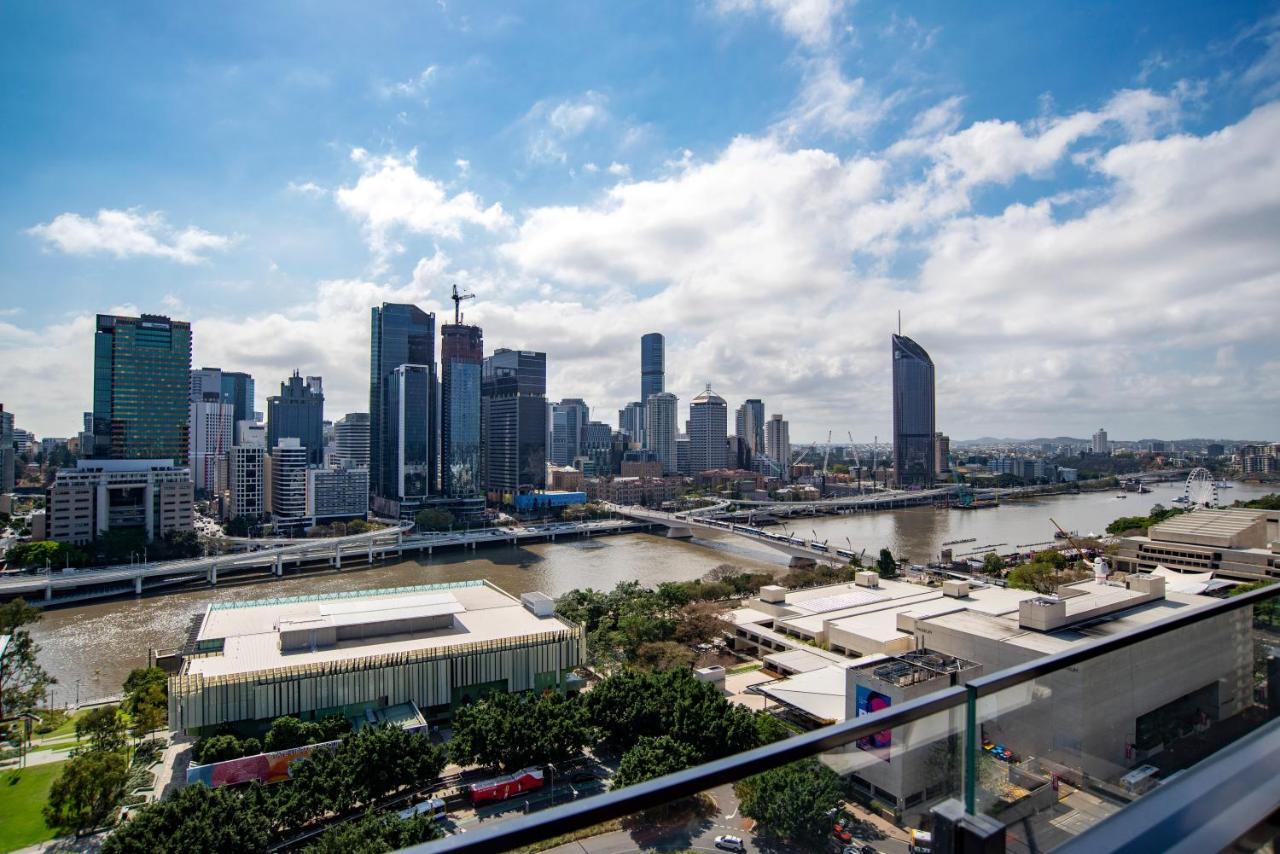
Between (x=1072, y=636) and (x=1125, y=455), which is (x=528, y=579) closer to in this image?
(x=1072, y=636)

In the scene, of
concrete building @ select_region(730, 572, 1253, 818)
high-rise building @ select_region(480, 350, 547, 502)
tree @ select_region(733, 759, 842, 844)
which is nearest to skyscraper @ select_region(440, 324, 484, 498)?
high-rise building @ select_region(480, 350, 547, 502)

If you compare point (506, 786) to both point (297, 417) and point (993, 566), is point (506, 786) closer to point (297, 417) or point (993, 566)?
point (993, 566)

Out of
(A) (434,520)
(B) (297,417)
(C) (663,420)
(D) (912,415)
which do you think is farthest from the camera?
(C) (663,420)

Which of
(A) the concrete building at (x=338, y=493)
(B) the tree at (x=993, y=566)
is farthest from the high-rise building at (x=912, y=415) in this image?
(A) the concrete building at (x=338, y=493)

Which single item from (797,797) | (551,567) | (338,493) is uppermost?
(797,797)

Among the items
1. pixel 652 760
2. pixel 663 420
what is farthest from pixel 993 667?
pixel 663 420

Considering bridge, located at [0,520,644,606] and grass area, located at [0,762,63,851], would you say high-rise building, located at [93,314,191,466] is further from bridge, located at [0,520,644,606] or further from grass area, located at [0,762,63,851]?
grass area, located at [0,762,63,851]

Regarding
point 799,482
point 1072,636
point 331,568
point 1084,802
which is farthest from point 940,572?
point 799,482
